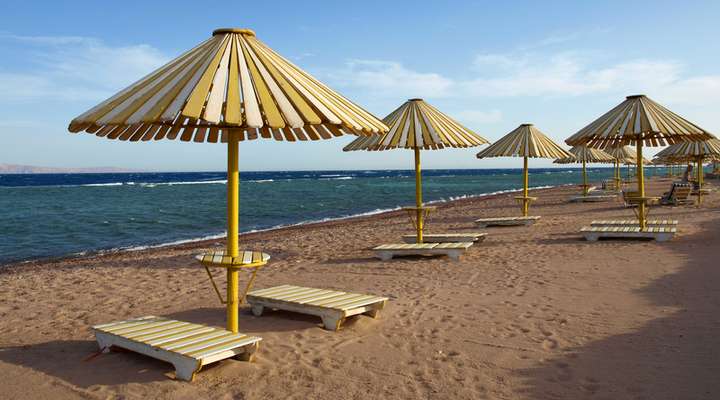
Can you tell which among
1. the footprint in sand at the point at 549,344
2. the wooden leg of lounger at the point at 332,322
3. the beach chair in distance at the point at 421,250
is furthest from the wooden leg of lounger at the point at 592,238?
the wooden leg of lounger at the point at 332,322

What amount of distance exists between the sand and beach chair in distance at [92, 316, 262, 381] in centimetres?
14

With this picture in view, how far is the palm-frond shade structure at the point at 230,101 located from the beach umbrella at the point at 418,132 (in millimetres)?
4561

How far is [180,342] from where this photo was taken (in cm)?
457

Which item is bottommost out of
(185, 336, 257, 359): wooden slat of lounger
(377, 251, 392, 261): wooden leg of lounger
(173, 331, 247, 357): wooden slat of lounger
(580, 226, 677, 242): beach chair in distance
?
(377, 251, 392, 261): wooden leg of lounger

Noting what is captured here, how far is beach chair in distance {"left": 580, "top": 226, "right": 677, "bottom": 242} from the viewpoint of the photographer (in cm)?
1086

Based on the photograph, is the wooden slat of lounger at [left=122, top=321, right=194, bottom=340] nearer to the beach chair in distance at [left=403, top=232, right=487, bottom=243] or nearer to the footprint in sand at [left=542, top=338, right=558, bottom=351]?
the footprint in sand at [left=542, top=338, right=558, bottom=351]

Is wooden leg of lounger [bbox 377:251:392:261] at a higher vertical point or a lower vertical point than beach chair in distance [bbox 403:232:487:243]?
lower

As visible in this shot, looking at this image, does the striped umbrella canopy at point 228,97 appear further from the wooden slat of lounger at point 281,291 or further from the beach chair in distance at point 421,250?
the beach chair in distance at point 421,250

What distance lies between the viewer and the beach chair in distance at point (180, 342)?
432 centimetres

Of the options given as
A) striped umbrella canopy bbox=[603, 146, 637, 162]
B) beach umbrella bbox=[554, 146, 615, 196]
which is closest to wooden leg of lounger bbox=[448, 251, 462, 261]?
beach umbrella bbox=[554, 146, 615, 196]

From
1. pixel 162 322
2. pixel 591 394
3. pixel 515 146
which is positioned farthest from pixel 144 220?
pixel 591 394

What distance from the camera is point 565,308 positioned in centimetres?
634

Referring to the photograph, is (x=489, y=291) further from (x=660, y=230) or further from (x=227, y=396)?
(x=660, y=230)

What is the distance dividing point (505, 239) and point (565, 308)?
6288 mm
